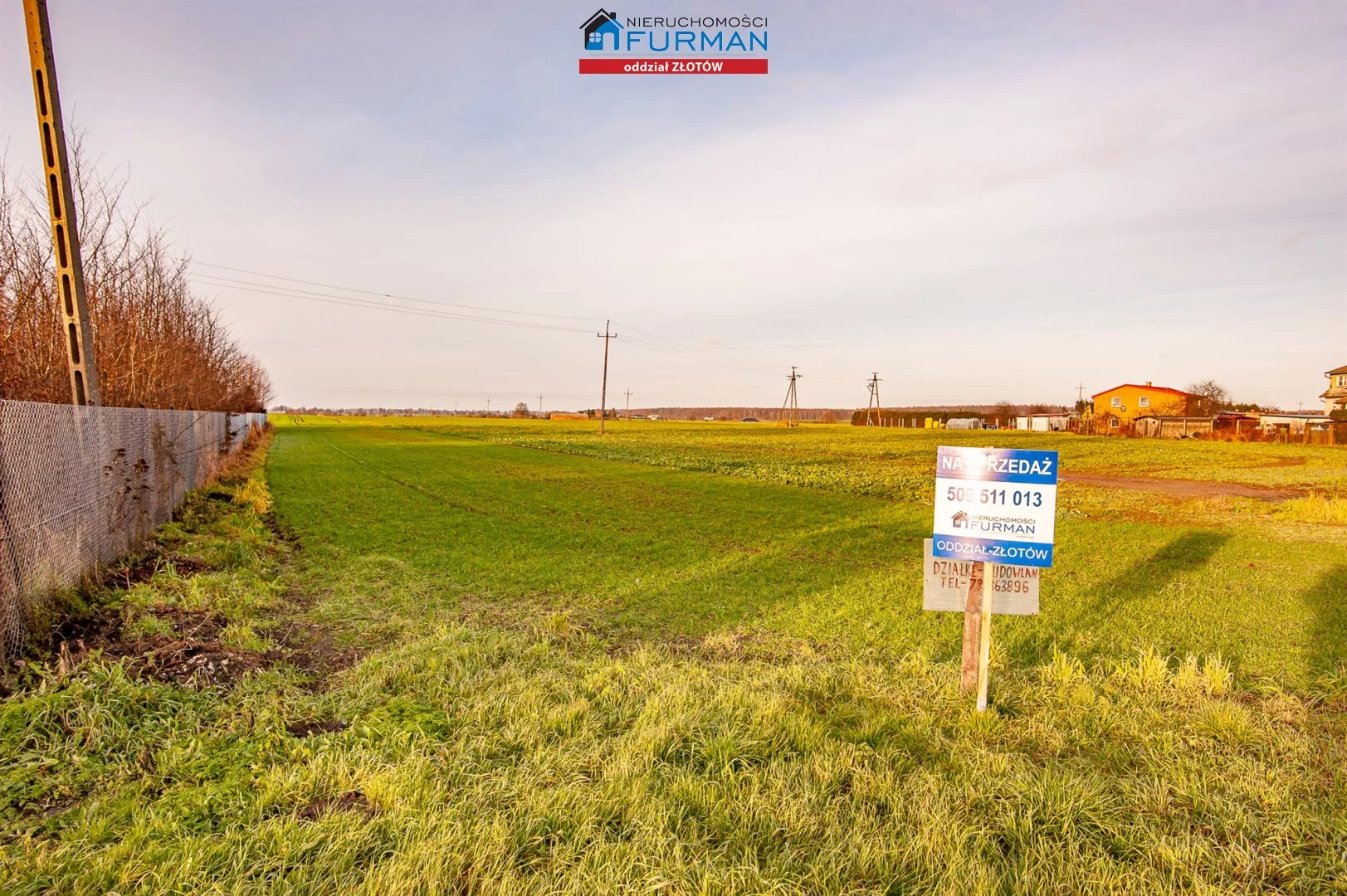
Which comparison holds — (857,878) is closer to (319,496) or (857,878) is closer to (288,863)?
(288,863)

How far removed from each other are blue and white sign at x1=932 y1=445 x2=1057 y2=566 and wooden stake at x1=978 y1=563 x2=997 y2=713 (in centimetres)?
22

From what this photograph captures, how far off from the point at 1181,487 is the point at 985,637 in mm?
25429

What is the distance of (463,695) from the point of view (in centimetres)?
470

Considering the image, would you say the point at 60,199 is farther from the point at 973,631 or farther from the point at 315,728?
the point at 973,631

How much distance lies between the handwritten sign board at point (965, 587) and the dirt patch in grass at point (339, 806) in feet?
12.7

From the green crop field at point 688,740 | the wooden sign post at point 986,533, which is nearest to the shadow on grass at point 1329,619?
the green crop field at point 688,740

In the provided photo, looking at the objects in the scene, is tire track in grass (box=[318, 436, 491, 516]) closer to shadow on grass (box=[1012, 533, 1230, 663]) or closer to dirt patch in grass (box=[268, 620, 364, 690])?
dirt patch in grass (box=[268, 620, 364, 690])

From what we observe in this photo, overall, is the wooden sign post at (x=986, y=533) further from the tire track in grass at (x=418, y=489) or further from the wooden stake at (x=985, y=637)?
the tire track in grass at (x=418, y=489)

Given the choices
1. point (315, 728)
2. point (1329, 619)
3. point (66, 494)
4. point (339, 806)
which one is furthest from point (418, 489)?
point (1329, 619)

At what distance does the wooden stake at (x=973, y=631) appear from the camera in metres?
4.75

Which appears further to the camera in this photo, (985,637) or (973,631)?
(973,631)

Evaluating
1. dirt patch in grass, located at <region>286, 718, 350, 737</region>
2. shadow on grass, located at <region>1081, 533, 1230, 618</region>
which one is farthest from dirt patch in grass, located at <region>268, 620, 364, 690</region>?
shadow on grass, located at <region>1081, 533, 1230, 618</region>

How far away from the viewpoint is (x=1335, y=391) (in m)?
69.9

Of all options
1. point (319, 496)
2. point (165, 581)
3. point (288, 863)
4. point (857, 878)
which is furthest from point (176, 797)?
point (319, 496)
